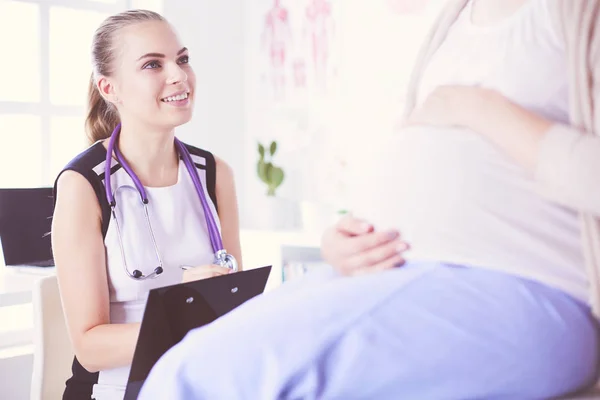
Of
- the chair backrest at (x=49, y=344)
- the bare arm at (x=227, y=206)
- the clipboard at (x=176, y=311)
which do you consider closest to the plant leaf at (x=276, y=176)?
the bare arm at (x=227, y=206)

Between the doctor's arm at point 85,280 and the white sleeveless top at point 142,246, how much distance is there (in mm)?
40

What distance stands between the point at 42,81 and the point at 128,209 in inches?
78.4

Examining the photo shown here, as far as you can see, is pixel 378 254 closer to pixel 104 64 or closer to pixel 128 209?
pixel 128 209

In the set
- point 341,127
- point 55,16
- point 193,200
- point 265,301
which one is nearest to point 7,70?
point 55,16

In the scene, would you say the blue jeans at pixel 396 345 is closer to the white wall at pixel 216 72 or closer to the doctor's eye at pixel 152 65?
the doctor's eye at pixel 152 65

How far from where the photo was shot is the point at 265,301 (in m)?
0.73

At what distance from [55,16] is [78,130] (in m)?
0.51

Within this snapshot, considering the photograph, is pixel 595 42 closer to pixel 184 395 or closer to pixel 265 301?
pixel 265 301

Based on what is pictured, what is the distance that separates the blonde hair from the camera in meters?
1.60

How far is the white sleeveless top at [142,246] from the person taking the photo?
149cm

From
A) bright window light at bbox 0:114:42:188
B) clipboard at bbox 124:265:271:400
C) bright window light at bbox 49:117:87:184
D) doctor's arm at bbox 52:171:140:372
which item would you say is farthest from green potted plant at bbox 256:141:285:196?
clipboard at bbox 124:265:271:400

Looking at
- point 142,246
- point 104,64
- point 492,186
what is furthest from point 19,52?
point 492,186

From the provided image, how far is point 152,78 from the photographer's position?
1536mm

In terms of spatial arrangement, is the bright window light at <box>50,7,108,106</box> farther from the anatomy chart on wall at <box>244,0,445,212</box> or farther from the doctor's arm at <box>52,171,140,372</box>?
the doctor's arm at <box>52,171,140,372</box>
